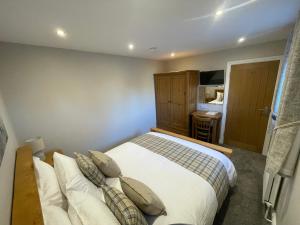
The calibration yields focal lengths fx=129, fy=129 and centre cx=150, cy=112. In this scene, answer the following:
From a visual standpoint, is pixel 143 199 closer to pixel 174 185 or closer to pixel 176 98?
pixel 174 185

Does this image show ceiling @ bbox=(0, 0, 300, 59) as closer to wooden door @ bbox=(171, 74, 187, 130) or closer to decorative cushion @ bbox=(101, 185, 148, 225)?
wooden door @ bbox=(171, 74, 187, 130)

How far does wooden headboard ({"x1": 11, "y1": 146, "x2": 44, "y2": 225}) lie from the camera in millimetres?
→ 750

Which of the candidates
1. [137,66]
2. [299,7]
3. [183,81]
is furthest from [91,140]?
[299,7]

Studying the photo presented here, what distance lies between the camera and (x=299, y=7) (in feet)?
4.24

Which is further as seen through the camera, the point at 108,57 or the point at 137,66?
the point at 137,66

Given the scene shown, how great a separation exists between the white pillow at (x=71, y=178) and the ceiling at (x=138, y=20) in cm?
144

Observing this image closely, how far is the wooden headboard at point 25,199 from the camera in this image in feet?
2.46

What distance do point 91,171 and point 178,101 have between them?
9.00ft

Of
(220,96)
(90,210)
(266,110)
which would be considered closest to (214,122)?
(220,96)

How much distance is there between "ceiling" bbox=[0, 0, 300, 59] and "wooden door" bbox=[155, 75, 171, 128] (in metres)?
1.63

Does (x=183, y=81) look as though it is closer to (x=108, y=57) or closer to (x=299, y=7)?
(x=108, y=57)

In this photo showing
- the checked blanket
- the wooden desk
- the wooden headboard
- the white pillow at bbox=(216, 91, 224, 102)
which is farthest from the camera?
the white pillow at bbox=(216, 91, 224, 102)

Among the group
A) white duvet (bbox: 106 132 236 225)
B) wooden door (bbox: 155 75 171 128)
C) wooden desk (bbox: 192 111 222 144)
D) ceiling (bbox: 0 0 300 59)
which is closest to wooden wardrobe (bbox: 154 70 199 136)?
wooden door (bbox: 155 75 171 128)

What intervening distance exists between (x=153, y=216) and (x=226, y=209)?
1220 mm
